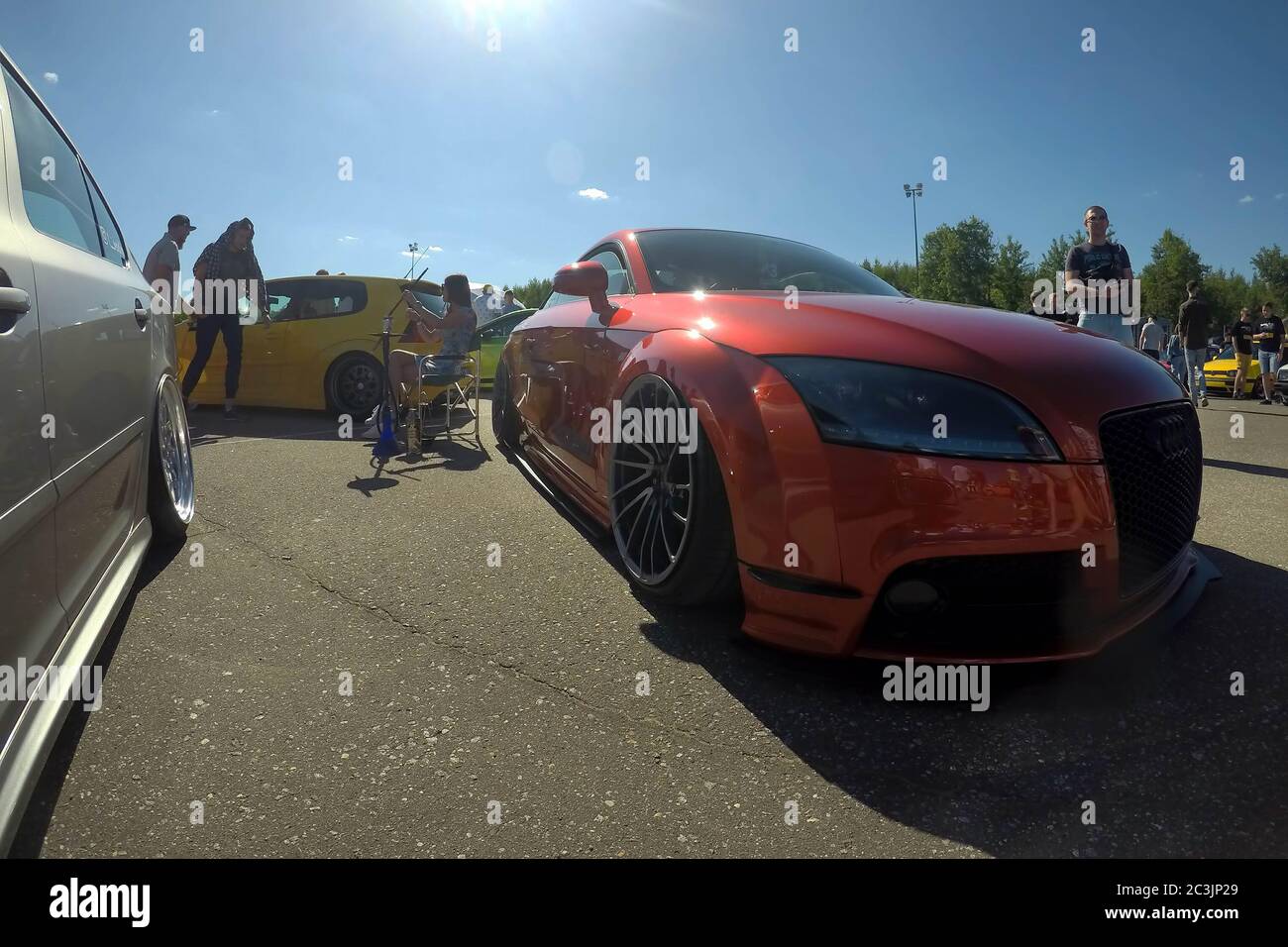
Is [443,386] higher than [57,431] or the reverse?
higher

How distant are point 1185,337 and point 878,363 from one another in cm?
1086

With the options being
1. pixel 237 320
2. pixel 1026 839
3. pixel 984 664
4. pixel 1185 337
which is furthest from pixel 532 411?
pixel 1185 337

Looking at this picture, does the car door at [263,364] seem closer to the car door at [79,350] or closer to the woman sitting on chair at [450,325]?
the woman sitting on chair at [450,325]

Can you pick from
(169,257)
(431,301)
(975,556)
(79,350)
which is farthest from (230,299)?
(975,556)

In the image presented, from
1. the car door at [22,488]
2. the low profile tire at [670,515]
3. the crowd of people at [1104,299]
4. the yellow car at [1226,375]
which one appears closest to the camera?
the car door at [22,488]

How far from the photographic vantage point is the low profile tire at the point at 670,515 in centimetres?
219

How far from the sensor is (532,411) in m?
4.36

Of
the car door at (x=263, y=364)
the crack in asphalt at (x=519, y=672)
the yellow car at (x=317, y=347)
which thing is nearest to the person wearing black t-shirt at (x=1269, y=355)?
the yellow car at (x=317, y=347)

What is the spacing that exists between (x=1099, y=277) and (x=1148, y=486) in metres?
4.32

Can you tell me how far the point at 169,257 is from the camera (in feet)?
23.3

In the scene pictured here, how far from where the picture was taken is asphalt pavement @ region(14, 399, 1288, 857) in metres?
1.48

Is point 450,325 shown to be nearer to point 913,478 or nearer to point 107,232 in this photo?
point 107,232

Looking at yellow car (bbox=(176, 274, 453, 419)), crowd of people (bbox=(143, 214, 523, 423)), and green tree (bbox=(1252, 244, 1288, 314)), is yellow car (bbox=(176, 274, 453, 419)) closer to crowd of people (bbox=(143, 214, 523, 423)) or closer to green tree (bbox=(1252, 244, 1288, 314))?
crowd of people (bbox=(143, 214, 523, 423))

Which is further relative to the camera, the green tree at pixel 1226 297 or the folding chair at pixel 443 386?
the green tree at pixel 1226 297
